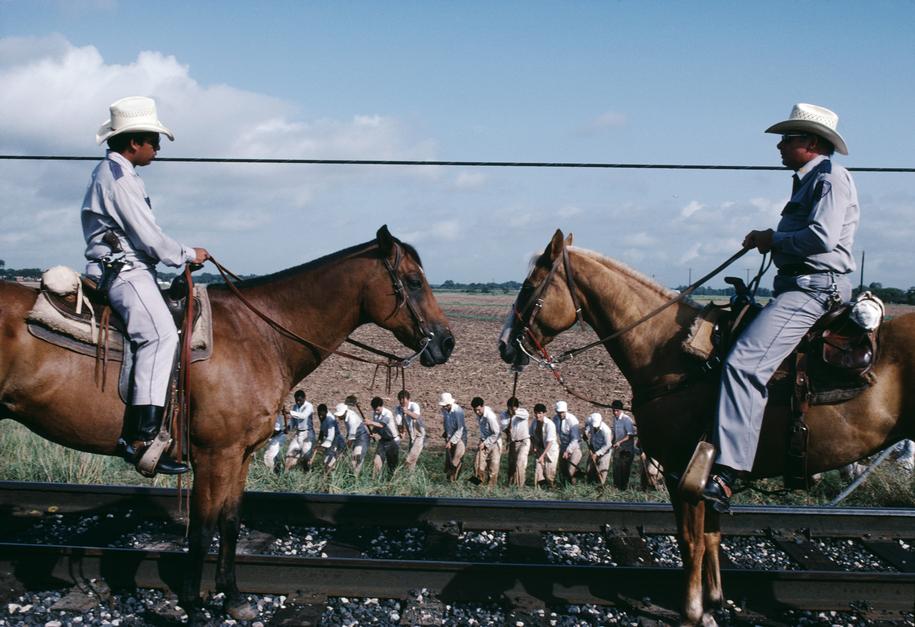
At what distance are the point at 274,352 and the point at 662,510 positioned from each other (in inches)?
159

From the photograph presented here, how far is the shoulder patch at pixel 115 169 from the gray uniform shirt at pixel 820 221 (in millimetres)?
4738

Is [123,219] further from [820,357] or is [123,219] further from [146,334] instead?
[820,357]

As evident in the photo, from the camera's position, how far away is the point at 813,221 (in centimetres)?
486

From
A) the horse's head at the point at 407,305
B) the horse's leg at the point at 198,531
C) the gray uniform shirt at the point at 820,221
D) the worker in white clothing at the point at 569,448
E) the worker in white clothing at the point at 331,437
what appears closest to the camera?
the gray uniform shirt at the point at 820,221

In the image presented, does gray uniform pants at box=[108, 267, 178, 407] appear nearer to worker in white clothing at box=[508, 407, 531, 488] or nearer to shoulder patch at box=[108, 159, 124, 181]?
shoulder patch at box=[108, 159, 124, 181]

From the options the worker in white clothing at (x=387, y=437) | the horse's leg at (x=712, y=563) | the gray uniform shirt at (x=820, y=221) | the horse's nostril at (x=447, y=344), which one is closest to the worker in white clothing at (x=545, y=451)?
the worker in white clothing at (x=387, y=437)

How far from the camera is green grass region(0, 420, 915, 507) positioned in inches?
364

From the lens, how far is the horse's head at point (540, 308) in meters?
5.64

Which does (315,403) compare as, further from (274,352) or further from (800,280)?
(800,280)

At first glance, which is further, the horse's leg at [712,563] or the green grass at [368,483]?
the green grass at [368,483]

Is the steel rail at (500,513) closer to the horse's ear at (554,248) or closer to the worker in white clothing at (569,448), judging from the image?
the horse's ear at (554,248)

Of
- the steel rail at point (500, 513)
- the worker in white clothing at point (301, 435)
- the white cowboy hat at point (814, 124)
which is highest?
the white cowboy hat at point (814, 124)

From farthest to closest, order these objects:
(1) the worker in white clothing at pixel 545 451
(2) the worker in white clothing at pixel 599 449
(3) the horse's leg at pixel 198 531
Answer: (2) the worker in white clothing at pixel 599 449
(1) the worker in white clothing at pixel 545 451
(3) the horse's leg at pixel 198 531

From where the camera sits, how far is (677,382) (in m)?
5.32
